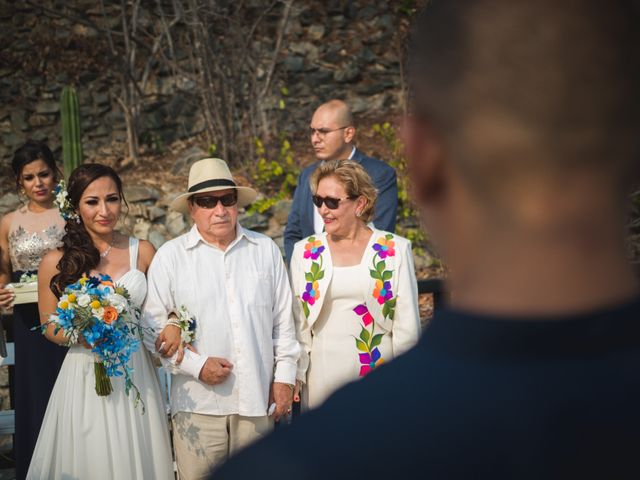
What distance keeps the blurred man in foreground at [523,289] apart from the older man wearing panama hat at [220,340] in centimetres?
333

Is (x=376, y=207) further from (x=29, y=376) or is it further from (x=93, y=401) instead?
(x=29, y=376)

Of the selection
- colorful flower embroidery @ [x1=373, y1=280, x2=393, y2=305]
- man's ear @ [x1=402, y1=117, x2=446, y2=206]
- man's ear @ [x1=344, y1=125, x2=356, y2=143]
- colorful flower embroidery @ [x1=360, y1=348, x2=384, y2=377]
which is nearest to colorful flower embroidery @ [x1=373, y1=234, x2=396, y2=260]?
colorful flower embroidery @ [x1=373, y1=280, x2=393, y2=305]

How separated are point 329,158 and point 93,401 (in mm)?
2352

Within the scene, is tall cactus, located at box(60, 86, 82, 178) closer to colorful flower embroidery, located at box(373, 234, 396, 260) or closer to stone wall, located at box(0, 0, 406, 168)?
stone wall, located at box(0, 0, 406, 168)

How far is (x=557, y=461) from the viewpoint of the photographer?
0.82 m

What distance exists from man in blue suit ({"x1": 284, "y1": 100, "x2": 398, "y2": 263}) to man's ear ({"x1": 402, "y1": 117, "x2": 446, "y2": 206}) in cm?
431

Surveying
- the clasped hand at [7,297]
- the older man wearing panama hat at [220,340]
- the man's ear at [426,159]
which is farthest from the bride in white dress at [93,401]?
the man's ear at [426,159]

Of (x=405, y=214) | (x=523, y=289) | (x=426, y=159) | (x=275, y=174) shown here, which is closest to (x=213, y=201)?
(x=426, y=159)

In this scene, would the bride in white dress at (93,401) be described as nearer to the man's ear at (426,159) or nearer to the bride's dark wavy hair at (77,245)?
the bride's dark wavy hair at (77,245)

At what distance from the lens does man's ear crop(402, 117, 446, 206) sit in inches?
37.1

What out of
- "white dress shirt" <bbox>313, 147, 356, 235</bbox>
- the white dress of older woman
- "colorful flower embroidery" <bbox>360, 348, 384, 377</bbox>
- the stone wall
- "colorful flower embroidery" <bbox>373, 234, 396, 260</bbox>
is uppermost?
the stone wall

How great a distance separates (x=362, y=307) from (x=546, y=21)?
3.49 meters

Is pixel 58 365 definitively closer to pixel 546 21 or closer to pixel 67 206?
pixel 67 206

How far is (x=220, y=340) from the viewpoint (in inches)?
165
